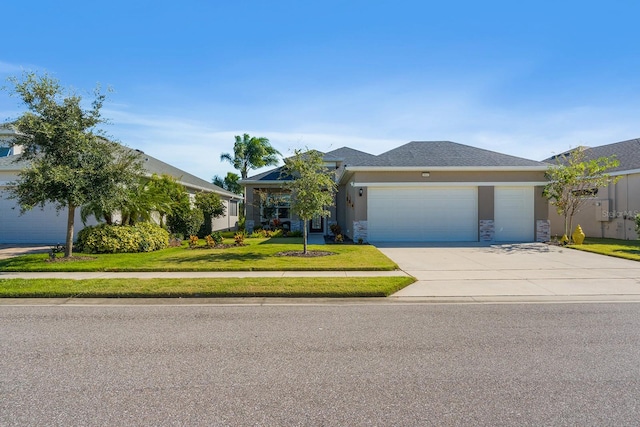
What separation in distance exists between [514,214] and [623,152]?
971cm

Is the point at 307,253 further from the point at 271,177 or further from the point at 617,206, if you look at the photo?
the point at 617,206

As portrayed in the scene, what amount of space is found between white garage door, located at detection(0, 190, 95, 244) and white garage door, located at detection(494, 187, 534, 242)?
19730 millimetres

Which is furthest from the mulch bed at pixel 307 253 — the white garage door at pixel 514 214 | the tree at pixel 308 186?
the white garage door at pixel 514 214

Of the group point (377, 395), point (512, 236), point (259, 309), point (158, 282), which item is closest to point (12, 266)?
point (158, 282)

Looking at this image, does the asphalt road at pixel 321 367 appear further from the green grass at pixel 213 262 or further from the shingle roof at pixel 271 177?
the shingle roof at pixel 271 177

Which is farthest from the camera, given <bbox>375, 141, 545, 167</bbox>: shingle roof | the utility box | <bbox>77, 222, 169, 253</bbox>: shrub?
the utility box

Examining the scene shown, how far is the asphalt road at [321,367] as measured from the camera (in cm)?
330

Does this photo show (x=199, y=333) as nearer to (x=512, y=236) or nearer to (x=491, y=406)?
(x=491, y=406)

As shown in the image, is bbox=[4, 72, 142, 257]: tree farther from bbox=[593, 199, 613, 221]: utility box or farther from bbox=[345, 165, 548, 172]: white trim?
bbox=[593, 199, 613, 221]: utility box

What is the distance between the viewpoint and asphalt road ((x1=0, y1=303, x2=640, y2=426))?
3305mm

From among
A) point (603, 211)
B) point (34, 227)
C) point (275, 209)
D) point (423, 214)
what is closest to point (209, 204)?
point (275, 209)

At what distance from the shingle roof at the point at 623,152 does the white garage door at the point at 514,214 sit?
183 inches

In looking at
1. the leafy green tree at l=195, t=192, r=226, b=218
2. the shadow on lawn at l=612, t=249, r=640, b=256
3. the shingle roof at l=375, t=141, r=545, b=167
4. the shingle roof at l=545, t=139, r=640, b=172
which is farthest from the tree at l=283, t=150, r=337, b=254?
the shingle roof at l=545, t=139, r=640, b=172

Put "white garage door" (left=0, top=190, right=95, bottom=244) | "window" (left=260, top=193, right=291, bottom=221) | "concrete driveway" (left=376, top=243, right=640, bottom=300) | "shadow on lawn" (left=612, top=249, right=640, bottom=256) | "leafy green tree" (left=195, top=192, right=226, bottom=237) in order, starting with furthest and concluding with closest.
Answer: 1. "window" (left=260, top=193, right=291, bottom=221)
2. "leafy green tree" (left=195, top=192, right=226, bottom=237)
3. "white garage door" (left=0, top=190, right=95, bottom=244)
4. "shadow on lawn" (left=612, top=249, right=640, bottom=256)
5. "concrete driveway" (left=376, top=243, right=640, bottom=300)
